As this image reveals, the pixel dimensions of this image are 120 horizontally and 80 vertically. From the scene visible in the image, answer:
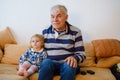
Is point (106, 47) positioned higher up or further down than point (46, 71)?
higher up

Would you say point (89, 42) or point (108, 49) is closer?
point (108, 49)

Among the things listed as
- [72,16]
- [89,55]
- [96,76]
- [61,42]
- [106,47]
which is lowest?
[96,76]

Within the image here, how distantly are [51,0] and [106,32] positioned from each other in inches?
36.4

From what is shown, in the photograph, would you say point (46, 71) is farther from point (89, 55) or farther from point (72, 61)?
point (89, 55)

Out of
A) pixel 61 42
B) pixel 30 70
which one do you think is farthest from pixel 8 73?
pixel 61 42

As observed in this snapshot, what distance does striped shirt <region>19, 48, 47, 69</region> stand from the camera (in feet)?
7.85

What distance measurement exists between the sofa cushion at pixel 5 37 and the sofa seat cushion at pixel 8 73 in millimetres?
434

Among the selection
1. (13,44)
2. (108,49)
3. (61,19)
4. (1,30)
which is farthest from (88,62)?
(1,30)

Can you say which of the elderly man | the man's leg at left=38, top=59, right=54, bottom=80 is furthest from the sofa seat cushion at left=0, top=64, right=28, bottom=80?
the elderly man

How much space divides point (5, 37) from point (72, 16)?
1.03m

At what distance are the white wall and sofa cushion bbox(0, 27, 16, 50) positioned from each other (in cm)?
A: 10

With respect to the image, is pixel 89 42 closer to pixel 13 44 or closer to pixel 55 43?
pixel 55 43

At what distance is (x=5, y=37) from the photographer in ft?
9.53

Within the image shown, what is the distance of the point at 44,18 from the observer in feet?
9.66
